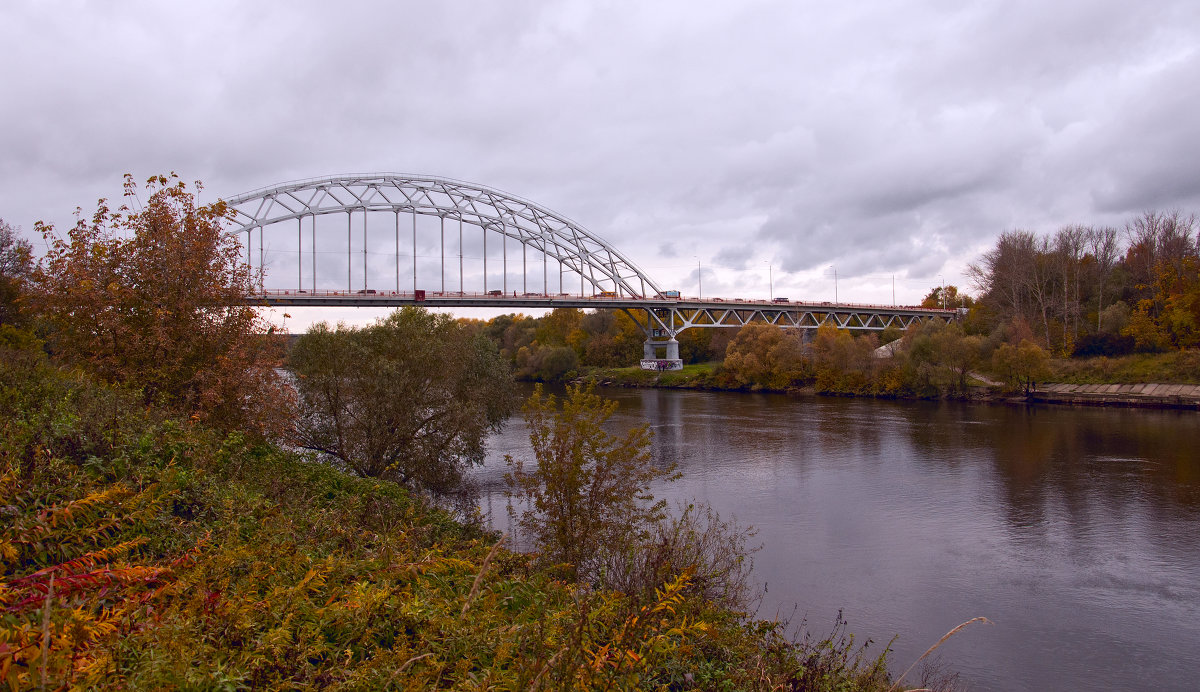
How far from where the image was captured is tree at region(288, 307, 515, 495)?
17.0 meters

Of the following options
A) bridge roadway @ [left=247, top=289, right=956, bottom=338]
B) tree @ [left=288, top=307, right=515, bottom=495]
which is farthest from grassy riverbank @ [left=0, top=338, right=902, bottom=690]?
bridge roadway @ [left=247, top=289, right=956, bottom=338]

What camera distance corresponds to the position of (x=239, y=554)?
4.20 meters

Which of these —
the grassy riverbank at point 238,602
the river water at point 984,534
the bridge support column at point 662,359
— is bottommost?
the river water at point 984,534

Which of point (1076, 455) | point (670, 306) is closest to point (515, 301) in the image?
point (670, 306)

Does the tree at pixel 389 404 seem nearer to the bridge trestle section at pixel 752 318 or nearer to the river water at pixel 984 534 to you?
the river water at pixel 984 534

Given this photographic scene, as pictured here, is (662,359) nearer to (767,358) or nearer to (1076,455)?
(767,358)

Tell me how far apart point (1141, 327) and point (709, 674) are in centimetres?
5747

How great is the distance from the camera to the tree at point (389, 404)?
17.0 meters

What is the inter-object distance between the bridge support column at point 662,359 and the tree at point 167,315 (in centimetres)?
6104

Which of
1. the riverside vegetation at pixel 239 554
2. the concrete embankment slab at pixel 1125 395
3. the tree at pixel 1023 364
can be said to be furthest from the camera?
the tree at pixel 1023 364

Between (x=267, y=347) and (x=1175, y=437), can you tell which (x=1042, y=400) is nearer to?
(x=1175, y=437)


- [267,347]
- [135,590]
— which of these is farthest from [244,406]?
[135,590]

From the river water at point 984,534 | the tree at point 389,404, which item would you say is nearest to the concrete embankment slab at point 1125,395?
the river water at point 984,534

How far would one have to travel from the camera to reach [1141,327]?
47.8 meters
